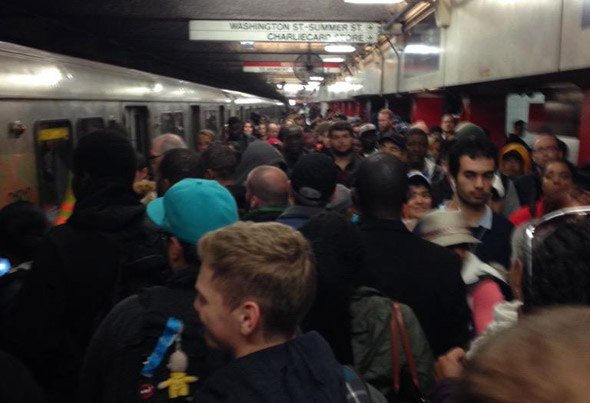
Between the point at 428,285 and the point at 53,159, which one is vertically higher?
the point at 53,159

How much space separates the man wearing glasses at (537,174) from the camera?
487 cm

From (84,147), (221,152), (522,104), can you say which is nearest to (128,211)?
(84,147)

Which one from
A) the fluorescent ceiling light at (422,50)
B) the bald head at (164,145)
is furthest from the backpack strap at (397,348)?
the fluorescent ceiling light at (422,50)

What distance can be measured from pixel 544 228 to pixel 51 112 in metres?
4.05

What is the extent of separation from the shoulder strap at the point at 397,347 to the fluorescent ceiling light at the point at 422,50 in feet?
24.6

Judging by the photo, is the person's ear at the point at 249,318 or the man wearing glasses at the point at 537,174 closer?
the person's ear at the point at 249,318

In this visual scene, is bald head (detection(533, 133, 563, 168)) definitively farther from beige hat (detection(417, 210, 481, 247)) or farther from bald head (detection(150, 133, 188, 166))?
bald head (detection(150, 133, 188, 166))

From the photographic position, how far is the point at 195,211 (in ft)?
6.55

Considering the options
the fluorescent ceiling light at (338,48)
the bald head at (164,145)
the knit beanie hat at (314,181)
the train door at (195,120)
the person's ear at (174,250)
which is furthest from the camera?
the fluorescent ceiling light at (338,48)

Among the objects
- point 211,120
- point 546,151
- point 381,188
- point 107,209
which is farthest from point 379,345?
point 211,120

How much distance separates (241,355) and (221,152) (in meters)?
2.99

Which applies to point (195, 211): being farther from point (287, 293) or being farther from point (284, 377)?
point (284, 377)

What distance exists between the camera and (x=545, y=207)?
350cm

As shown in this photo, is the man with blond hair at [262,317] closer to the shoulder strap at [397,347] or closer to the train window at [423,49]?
the shoulder strap at [397,347]
